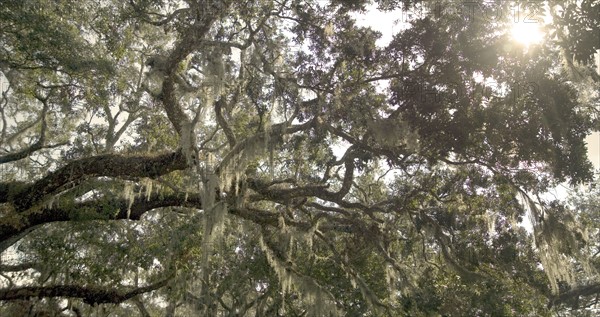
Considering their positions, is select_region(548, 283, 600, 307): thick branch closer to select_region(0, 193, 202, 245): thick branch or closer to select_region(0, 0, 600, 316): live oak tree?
select_region(0, 0, 600, 316): live oak tree

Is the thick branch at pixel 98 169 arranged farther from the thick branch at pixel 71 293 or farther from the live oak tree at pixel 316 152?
the thick branch at pixel 71 293

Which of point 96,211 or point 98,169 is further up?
point 98,169

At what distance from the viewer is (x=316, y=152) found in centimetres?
875

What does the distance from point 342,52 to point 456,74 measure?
1913 mm

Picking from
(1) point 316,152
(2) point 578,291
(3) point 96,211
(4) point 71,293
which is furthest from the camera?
(2) point 578,291

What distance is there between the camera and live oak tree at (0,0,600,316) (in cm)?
659

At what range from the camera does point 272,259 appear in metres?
8.38

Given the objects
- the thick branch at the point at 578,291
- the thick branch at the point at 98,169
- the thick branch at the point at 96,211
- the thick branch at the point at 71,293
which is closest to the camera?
the thick branch at the point at 71,293

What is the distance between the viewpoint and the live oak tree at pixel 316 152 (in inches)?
259

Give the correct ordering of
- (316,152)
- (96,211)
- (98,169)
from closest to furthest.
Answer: (98,169) → (96,211) → (316,152)

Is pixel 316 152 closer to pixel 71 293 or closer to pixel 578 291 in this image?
pixel 71 293

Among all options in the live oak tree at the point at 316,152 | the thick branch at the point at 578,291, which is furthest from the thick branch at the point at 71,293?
the thick branch at the point at 578,291

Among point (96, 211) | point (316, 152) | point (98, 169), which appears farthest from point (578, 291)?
point (98, 169)

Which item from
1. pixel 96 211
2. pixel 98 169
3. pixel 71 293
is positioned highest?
pixel 98 169
